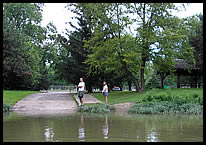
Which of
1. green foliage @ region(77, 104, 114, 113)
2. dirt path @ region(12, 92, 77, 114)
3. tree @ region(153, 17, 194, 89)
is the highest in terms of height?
tree @ region(153, 17, 194, 89)

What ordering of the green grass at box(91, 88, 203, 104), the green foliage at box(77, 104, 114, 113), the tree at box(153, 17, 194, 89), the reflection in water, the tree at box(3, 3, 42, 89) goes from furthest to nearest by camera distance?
the tree at box(3, 3, 42, 89), the tree at box(153, 17, 194, 89), the green grass at box(91, 88, 203, 104), the green foliage at box(77, 104, 114, 113), the reflection in water

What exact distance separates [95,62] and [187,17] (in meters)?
10.3

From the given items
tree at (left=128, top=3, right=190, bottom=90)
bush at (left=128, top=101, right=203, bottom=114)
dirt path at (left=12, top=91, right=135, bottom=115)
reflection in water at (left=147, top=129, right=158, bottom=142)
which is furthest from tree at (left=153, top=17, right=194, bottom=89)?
reflection in water at (left=147, top=129, right=158, bottom=142)

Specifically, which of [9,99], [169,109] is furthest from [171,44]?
[9,99]

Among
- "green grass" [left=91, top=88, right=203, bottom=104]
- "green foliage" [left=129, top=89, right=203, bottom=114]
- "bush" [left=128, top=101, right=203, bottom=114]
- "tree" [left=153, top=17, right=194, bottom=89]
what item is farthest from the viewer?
"tree" [left=153, top=17, right=194, bottom=89]

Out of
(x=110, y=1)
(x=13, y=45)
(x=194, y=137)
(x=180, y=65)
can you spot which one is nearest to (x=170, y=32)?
(x=110, y=1)

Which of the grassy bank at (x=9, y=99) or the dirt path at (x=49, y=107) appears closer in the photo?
the dirt path at (x=49, y=107)

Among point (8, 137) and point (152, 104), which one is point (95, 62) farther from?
point (8, 137)

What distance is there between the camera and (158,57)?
87.2 feet

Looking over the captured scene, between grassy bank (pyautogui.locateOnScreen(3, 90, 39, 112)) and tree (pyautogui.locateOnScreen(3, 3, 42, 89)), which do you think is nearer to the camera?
grassy bank (pyautogui.locateOnScreen(3, 90, 39, 112))

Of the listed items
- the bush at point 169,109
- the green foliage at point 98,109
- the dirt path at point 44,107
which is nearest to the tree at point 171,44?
the dirt path at point 44,107

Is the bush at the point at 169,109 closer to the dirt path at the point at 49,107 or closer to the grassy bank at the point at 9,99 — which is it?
the dirt path at the point at 49,107

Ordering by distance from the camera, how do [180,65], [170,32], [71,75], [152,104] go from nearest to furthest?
[152,104], [170,32], [71,75], [180,65]

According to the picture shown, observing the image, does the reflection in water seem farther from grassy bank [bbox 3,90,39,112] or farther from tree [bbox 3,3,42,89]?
tree [bbox 3,3,42,89]
